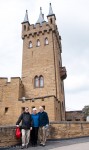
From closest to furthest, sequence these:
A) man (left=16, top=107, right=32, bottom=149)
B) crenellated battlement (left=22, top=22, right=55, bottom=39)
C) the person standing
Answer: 1. man (left=16, top=107, right=32, bottom=149)
2. the person standing
3. crenellated battlement (left=22, top=22, right=55, bottom=39)

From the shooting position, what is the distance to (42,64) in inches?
1112

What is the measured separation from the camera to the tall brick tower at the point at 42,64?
87.7ft

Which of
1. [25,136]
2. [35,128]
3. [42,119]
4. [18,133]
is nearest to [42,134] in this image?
[35,128]

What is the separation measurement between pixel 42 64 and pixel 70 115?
31.3 ft

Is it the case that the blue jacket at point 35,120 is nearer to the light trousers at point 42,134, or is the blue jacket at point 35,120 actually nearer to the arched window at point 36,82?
the light trousers at point 42,134

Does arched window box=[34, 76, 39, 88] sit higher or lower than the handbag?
higher

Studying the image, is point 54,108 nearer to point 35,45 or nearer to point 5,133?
point 35,45

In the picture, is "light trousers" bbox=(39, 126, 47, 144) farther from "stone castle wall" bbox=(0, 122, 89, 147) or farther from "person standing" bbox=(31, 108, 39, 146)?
"stone castle wall" bbox=(0, 122, 89, 147)

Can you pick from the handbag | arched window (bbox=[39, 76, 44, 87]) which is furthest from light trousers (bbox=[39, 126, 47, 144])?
arched window (bbox=[39, 76, 44, 87])

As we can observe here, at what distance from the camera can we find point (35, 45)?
29.9 meters

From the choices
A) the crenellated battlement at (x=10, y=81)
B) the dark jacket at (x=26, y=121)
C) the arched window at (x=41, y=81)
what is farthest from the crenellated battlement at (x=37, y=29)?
the dark jacket at (x=26, y=121)

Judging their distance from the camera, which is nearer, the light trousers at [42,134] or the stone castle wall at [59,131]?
the stone castle wall at [59,131]

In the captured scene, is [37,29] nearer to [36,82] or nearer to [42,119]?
[36,82]

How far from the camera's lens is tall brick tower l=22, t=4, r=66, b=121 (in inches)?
1053
